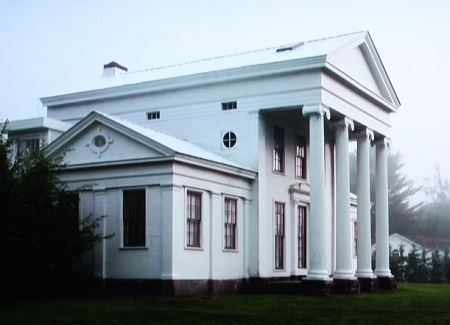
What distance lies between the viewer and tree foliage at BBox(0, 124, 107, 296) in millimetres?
26734

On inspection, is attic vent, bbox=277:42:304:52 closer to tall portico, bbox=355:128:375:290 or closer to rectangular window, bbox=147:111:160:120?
tall portico, bbox=355:128:375:290

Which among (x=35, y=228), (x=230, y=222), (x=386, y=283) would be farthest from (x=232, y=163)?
(x=386, y=283)

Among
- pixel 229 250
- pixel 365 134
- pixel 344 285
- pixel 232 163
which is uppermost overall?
pixel 365 134

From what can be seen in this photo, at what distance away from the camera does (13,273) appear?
89.6ft

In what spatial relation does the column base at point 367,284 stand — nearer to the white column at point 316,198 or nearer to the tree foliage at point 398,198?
the white column at point 316,198

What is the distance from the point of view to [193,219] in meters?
30.5

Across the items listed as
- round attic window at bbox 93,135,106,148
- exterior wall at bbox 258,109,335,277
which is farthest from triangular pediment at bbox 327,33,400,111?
round attic window at bbox 93,135,106,148

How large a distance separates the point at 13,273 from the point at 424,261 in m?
39.5

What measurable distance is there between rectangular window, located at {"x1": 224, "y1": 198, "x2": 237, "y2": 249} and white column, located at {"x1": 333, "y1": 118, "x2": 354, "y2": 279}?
487 centimetres

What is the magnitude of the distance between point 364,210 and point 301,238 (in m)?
3.28

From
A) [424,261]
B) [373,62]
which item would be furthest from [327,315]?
Result: [424,261]

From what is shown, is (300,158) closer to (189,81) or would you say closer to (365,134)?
(365,134)

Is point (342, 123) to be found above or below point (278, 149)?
above

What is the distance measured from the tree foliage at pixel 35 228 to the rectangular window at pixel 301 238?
483 inches
